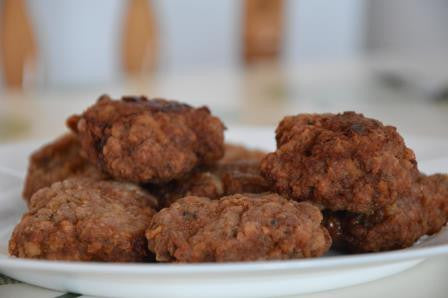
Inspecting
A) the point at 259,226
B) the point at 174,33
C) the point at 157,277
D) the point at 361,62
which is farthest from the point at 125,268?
the point at 174,33

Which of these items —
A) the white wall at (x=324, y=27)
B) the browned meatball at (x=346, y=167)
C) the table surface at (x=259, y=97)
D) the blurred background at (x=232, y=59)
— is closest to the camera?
the browned meatball at (x=346, y=167)

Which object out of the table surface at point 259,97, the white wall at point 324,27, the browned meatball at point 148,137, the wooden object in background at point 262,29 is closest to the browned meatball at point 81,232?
the browned meatball at point 148,137

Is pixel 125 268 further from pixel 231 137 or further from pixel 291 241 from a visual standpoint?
pixel 231 137

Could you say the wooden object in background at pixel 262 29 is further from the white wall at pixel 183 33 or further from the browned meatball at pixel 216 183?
the browned meatball at pixel 216 183

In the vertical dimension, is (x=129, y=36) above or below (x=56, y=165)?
above

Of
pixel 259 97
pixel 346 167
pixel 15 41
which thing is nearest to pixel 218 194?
pixel 346 167

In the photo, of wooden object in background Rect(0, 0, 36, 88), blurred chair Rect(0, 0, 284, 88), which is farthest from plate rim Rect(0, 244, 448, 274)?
wooden object in background Rect(0, 0, 36, 88)

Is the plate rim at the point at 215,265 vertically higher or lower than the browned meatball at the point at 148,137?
lower

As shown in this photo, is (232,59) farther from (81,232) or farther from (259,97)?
(81,232)
